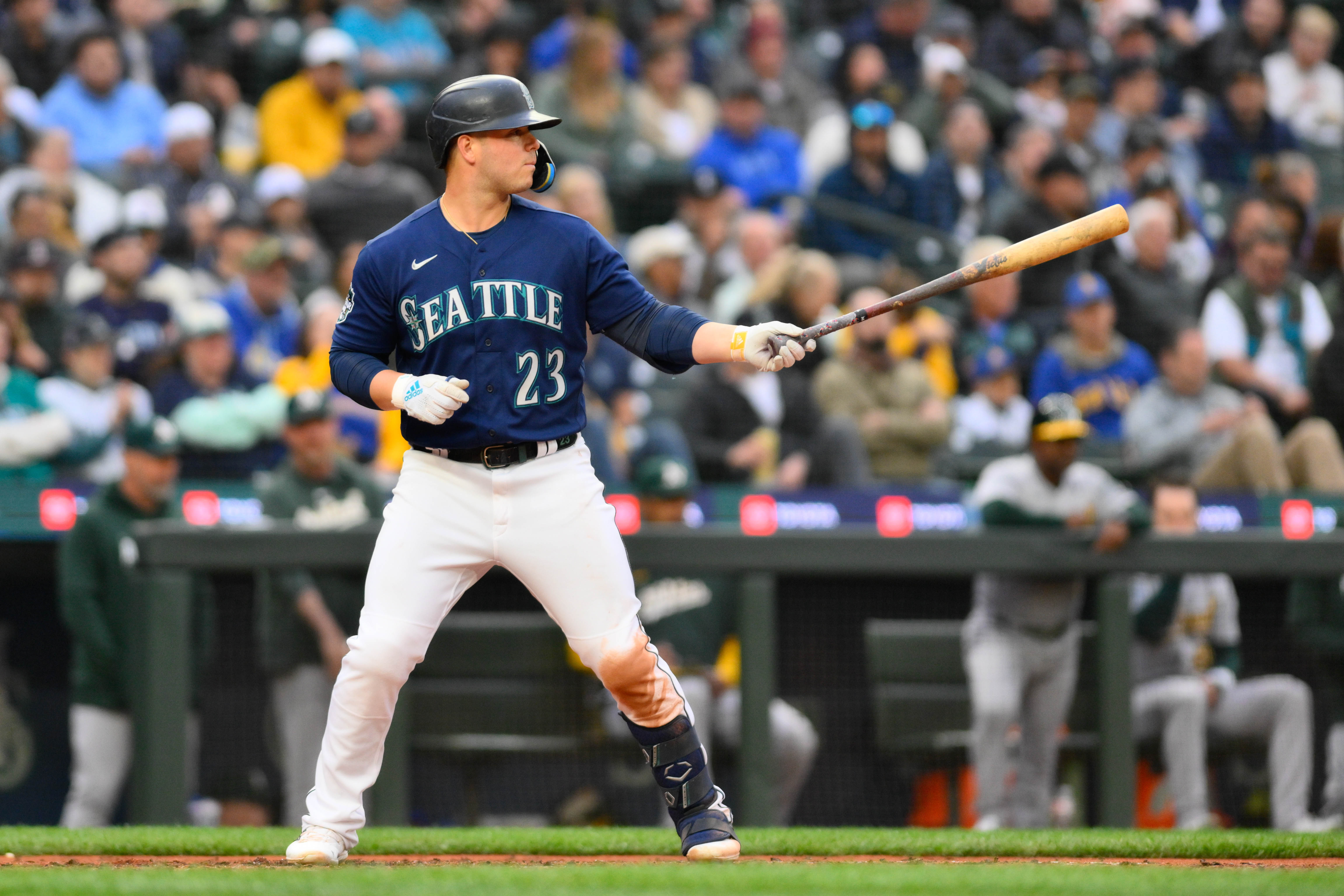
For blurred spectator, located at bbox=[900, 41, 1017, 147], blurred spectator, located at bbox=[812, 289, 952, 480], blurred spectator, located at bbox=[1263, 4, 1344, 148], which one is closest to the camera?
blurred spectator, located at bbox=[812, 289, 952, 480]

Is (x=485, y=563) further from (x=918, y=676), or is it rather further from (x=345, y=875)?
(x=918, y=676)

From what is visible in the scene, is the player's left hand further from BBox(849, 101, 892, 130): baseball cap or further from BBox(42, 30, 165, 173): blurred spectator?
BBox(42, 30, 165, 173): blurred spectator

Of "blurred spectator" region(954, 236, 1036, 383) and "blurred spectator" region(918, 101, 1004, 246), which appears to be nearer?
"blurred spectator" region(954, 236, 1036, 383)

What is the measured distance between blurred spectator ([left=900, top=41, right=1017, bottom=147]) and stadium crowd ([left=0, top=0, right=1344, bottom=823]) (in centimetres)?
3

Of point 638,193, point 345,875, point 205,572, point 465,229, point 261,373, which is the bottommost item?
point 345,875

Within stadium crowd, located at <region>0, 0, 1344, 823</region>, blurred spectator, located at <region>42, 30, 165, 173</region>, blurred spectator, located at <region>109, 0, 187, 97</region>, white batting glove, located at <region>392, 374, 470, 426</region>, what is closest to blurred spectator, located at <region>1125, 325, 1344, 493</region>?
stadium crowd, located at <region>0, 0, 1344, 823</region>

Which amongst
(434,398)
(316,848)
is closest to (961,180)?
(434,398)

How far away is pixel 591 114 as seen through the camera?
368 inches

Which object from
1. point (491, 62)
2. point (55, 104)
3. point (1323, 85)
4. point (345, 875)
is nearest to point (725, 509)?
point (345, 875)

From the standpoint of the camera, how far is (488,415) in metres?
3.76

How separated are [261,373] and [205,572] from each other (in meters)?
1.70

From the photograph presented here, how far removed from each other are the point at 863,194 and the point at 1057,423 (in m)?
3.42

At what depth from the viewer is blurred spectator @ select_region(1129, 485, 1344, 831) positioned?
5.70m

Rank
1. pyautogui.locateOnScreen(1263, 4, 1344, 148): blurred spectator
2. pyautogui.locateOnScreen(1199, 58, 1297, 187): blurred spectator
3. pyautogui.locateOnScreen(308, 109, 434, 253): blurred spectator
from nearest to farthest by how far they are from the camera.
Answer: pyautogui.locateOnScreen(308, 109, 434, 253): blurred spectator
pyautogui.locateOnScreen(1199, 58, 1297, 187): blurred spectator
pyautogui.locateOnScreen(1263, 4, 1344, 148): blurred spectator
